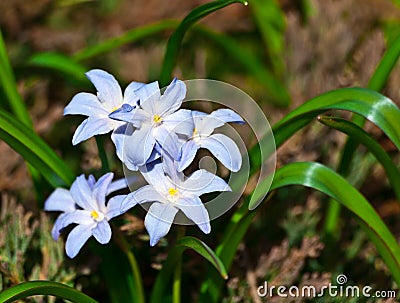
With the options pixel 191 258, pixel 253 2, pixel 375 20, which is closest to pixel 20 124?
pixel 191 258

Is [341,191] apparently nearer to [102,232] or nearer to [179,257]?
[179,257]

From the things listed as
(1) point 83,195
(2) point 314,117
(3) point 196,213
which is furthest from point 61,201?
(2) point 314,117

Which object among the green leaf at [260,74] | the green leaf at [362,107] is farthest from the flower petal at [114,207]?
the green leaf at [260,74]

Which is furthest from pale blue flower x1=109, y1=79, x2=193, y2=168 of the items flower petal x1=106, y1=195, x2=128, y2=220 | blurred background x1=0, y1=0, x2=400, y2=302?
blurred background x1=0, y1=0, x2=400, y2=302

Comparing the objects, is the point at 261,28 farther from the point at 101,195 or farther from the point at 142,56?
the point at 101,195

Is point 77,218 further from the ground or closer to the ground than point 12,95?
closer to the ground

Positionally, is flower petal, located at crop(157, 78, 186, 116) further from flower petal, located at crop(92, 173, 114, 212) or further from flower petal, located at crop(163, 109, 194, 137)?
flower petal, located at crop(92, 173, 114, 212)
